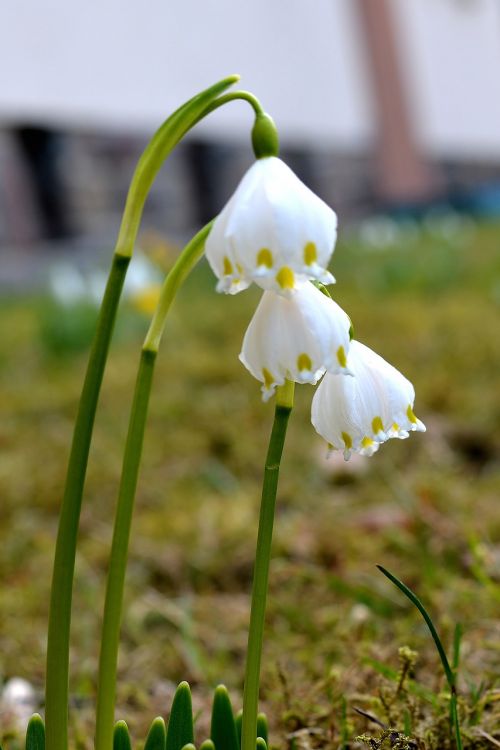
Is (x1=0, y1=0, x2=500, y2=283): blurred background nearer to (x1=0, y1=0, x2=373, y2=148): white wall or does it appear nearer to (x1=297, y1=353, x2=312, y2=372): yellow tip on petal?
(x1=0, y1=0, x2=373, y2=148): white wall

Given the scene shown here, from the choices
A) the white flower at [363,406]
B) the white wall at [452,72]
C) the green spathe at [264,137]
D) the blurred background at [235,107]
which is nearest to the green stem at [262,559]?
the white flower at [363,406]

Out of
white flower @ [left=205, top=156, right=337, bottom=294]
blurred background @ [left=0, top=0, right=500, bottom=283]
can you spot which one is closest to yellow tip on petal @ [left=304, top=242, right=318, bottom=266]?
white flower @ [left=205, top=156, right=337, bottom=294]

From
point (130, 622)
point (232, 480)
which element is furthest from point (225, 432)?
point (130, 622)

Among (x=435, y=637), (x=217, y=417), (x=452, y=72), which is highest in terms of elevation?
(x=452, y=72)

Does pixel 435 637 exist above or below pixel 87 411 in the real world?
below

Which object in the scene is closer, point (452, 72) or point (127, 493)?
point (127, 493)

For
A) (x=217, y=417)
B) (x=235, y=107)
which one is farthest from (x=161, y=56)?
(x=217, y=417)

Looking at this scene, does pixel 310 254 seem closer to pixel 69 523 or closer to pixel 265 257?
pixel 265 257
